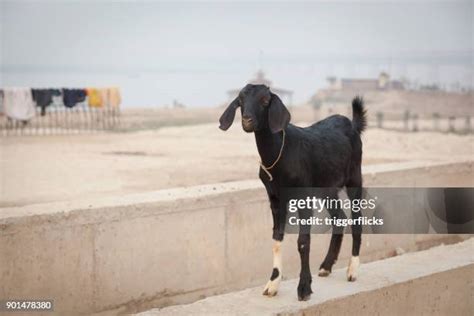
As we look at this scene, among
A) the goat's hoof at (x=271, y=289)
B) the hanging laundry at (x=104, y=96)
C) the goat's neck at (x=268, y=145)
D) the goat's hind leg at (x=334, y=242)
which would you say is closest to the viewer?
the goat's neck at (x=268, y=145)

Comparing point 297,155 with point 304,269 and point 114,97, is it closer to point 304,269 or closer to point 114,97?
point 304,269

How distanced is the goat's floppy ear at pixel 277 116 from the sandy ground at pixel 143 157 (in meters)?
6.66

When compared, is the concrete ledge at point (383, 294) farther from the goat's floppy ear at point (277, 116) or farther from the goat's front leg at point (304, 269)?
the goat's floppy ear at point (277, 116)

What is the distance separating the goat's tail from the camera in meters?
4.98

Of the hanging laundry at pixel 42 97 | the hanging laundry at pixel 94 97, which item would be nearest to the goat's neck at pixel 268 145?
the hanging laundry at pixel 42 97

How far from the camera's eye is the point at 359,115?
5.03 m

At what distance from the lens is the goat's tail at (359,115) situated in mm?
4984

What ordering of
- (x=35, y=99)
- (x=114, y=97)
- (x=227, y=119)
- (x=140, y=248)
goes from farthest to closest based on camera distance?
(x=114, y=97) → (x=35, y=99) → (x=140, y=248) → (x=227, y=119)

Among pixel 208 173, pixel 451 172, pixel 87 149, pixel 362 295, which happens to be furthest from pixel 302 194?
pixel 87 149

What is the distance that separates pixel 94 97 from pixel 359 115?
22137 millimetres

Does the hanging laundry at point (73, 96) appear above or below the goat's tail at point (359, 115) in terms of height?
below

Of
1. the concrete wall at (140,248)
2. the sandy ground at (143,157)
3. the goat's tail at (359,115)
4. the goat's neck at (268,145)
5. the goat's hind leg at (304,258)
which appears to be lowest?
the sandy ground at (143,157)

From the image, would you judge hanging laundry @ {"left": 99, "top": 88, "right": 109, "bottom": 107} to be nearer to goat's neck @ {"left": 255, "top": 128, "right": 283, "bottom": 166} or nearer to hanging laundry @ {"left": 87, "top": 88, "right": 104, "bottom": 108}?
hanging laundry @ {"left": 87, "top": 88, "right": 104, "bottom": 108}

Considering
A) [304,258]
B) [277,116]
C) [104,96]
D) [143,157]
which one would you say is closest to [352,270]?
[304,258]
